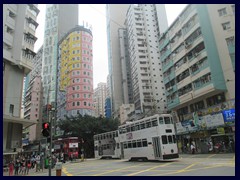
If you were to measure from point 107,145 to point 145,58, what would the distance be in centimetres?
3836

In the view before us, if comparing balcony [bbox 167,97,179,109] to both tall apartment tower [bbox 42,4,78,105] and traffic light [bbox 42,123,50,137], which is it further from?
traffic light [bbox 42,123,50,137]

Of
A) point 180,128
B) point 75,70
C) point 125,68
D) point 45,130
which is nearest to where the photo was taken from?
point 45,130

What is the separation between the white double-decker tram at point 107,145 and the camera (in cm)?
2193

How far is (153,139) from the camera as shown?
15547 millimetres

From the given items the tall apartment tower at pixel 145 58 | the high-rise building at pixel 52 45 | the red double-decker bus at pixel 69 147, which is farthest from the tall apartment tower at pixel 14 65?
the tall apartment tower at pixel 145 58

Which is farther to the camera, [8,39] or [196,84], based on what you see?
[196,84]

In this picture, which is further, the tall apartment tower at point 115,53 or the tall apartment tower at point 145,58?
the tall apartment tower at point 115,53

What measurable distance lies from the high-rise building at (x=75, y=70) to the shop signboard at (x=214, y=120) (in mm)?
13053

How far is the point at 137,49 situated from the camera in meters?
58.8

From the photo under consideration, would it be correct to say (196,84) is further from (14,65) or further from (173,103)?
(14,65)

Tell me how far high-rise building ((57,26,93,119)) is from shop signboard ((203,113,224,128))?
13.1m

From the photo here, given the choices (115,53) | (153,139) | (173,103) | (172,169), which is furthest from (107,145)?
(115,53)

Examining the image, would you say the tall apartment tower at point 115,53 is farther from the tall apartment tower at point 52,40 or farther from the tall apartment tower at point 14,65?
the tall apartment tower at point 14,65

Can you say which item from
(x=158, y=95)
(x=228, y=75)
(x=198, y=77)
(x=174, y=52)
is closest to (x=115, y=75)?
(x=158, y=95)
